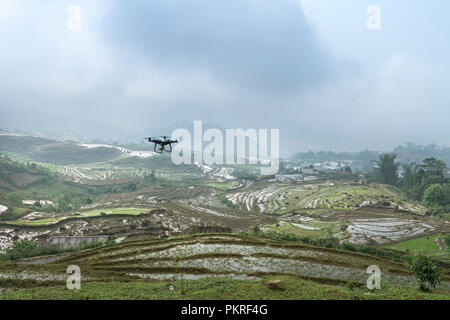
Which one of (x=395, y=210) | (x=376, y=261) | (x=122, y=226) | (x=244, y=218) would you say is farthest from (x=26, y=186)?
(x=395, y=210)

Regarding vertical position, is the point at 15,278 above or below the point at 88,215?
above

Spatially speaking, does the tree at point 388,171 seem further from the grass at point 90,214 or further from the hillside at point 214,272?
the grass at point 90,214

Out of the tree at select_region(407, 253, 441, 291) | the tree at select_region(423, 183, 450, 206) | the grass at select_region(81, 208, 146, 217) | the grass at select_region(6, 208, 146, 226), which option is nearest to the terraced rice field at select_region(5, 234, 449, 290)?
the tree at select_region(407, 253, 441, 291)

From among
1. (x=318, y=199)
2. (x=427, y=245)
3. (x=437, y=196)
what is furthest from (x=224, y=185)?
(x=427, y=245)

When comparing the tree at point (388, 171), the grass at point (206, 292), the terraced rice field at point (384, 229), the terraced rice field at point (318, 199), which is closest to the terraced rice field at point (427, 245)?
the terraced rice field at point (384, 229)
